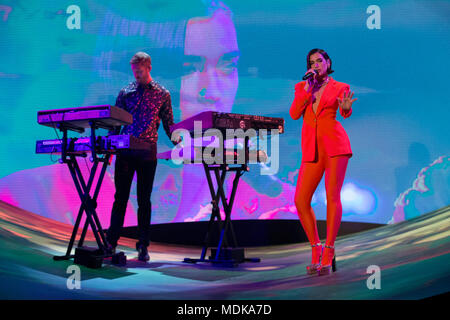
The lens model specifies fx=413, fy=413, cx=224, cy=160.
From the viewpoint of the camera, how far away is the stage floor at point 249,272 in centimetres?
213

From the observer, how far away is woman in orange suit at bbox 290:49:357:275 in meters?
2.46

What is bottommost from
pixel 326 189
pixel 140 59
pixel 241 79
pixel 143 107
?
pixel 326 189

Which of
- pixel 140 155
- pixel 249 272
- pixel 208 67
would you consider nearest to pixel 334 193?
pixel 249 272

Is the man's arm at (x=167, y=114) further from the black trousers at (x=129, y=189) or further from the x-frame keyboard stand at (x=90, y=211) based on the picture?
the x-frame keyboard stand at (x=90, y=211)

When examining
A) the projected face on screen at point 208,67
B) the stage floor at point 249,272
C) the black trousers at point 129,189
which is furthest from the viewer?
the projected face on screen at point 208,67

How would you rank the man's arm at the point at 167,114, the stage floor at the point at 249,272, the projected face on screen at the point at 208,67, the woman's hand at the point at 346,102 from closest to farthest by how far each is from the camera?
the stage floor at the point at 249,272
the woman's hand at the point at 346,102
the man's arm at the point at 167,114
the projected face on screen at the point at 208,67

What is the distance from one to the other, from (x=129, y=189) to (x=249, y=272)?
115cm

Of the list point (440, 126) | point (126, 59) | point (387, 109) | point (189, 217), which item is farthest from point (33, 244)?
point (440, 126)


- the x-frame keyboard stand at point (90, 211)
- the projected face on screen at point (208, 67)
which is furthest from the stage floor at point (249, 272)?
the projected face on screen at point (208, 67)

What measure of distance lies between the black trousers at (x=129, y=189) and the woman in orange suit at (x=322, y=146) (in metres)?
1.30

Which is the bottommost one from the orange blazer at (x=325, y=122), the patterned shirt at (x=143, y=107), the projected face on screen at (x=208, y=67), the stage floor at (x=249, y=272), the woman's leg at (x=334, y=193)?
the stage floor at (x=249, y=272)

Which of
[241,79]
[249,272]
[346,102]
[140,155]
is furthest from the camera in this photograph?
[241,79]

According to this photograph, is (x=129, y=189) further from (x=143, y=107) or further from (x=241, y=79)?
(x=241, y=79)

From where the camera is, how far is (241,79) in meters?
4.78
